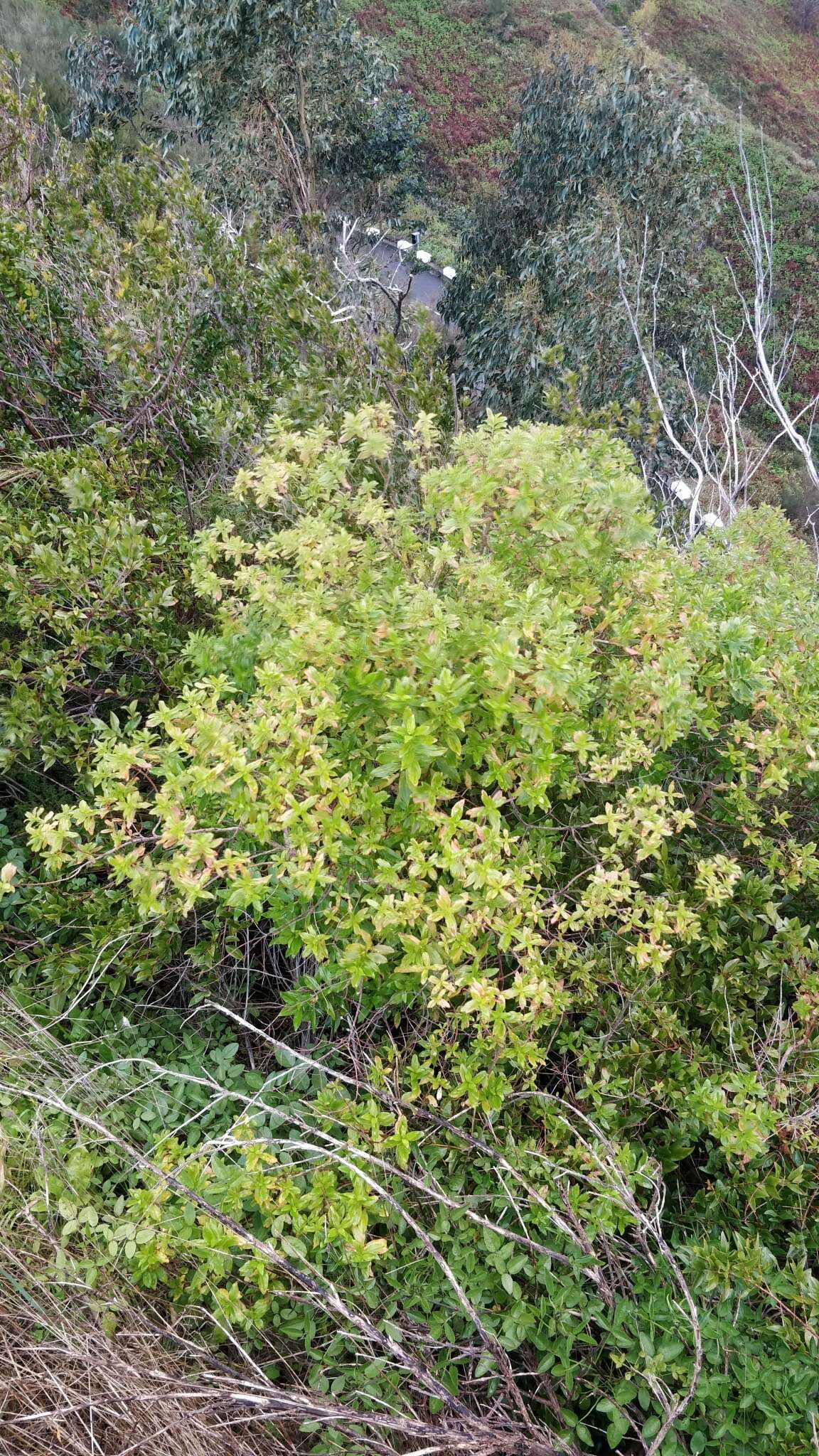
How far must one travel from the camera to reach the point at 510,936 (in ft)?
6.25

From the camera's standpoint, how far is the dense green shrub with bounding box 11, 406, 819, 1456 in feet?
5.98

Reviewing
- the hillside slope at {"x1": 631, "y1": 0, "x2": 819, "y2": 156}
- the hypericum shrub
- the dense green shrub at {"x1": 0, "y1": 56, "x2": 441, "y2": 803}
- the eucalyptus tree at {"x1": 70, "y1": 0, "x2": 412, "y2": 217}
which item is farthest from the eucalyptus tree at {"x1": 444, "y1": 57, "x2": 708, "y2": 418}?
the hillside slope at {"x1": 631, "y1": 0, "x2": 819, "y2": 156}

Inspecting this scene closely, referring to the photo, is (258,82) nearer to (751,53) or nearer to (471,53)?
(471,53)

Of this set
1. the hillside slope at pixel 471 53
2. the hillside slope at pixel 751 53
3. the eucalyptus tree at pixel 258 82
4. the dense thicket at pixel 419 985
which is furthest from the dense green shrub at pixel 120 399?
the hillside slope at pixel 751 53

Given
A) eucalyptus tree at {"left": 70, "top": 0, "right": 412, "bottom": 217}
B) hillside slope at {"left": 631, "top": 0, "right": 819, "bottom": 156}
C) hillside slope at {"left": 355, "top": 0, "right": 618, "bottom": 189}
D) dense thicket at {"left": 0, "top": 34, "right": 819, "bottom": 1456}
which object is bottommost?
dense thicket at {"left": 0, "top": 34, "right": 819, "bottom": 1456}

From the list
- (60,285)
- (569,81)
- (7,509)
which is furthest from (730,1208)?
(569,81)

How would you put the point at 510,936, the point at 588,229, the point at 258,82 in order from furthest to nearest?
the point at 258,82 < the point at 588,229 < the point at 510,936

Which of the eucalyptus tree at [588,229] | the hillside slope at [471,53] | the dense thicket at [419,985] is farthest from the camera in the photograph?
the hillside slope at [471,53]

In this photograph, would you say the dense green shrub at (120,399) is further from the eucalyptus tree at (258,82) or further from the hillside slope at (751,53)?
the hillside slope at (751,53)

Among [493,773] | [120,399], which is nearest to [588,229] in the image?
[120,399]

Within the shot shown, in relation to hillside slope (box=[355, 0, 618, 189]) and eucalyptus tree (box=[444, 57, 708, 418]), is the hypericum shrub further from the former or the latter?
hillside slope (box=[355, 0, 618, 189])

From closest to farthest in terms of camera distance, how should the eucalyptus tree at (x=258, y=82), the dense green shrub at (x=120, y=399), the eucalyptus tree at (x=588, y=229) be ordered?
the dense green shrub at (x=120, y=399)
the eucalyptus tree at (x=588, y=229)
the eucalyptus tree at (x=258, y=82)

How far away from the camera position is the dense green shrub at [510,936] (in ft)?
5.98

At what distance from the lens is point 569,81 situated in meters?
10.3
